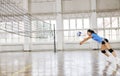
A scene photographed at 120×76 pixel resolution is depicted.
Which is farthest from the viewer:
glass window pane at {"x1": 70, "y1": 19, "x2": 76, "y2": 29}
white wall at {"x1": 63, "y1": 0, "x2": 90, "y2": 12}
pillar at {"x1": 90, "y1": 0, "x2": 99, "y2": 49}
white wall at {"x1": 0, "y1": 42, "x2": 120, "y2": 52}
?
glass window pane at {"x1": 70, "y1": 19, "x2": 76, "y2": 29}

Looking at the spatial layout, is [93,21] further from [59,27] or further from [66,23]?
[59,27]

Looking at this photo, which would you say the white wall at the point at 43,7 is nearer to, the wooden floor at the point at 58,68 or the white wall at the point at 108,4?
the white wall at the point at 108,4

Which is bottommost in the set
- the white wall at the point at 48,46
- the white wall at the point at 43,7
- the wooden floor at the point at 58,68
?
the white wall at the point at 48,46

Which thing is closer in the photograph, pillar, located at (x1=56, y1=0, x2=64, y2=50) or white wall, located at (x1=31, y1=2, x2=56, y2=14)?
pillar, located at (x1=56, y1=0, x2=64, y2=50)

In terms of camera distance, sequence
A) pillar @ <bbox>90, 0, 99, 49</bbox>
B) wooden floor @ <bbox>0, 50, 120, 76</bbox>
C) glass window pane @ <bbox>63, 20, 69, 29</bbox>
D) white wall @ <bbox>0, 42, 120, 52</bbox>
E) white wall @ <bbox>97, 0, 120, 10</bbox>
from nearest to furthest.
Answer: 1. wooden floor @ <bbox>0, 50, 120, 76</bbox>
2. white wall @ <bbox>97, 0, 120, 10</bbox>
3. pillar @ <bbox>90, 0, 99, 49</bbox>
4. white wall @ <bbox>0, 42, 120, 52</bbox>
5. glass window pane @ <bbox>63, 20, 69, 29</bbox>

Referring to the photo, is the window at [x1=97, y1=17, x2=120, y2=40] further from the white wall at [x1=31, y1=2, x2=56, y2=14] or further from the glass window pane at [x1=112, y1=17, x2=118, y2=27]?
the white wall at [x1=31, y1=2, x2=56, y2=14]

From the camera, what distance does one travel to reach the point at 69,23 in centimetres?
2906

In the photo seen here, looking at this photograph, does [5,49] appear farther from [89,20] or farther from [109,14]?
[109,14]

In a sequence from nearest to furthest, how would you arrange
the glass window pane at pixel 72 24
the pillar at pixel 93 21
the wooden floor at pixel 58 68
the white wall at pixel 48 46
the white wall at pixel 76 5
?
1. the wooden floor at pixel 58 68
2. the pillar at pixel 93 21
3. the white wall at pixel 48 46
4. the white wall at pixel 76 5
5. the glass window pane at pixel 72 24

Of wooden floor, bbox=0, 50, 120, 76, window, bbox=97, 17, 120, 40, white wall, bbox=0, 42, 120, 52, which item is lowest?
white wall, bbox=0, 42, 120, 52

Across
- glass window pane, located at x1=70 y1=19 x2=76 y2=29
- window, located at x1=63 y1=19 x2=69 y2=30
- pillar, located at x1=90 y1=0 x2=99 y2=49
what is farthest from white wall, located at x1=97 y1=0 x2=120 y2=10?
window, located at x1=63 y1=19 x2=69 y2=30

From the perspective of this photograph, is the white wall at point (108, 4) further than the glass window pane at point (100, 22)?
No

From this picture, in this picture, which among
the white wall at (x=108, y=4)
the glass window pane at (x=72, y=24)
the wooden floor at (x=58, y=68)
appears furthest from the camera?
the glass window pane at (x=72, y=24)

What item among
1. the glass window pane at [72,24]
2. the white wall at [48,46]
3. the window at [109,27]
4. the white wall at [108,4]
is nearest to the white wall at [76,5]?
the glass window pane at [72,24]
